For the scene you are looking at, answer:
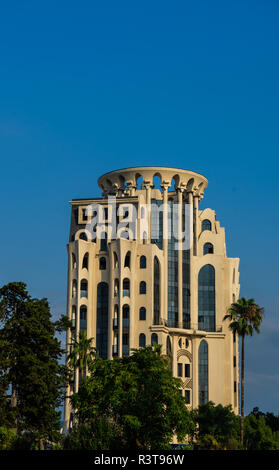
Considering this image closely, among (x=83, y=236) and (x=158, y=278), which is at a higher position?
(x=83, y=236)

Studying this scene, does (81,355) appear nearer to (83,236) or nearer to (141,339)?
(141,339)

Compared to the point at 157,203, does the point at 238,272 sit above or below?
below

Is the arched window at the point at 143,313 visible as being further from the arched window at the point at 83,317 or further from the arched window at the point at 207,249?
the arched window at the point at 207,249

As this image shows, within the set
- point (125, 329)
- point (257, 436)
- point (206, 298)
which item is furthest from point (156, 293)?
point (257, 436)

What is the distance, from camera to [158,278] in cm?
Result: 10162

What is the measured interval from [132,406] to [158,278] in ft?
138

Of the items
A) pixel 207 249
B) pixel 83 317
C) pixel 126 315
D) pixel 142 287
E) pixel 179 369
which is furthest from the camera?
pixel 207 249

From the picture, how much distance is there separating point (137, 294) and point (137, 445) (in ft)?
137

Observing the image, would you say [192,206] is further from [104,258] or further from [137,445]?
[137,445]

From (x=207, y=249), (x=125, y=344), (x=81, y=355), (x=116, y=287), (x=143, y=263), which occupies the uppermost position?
(x=207, y=249)

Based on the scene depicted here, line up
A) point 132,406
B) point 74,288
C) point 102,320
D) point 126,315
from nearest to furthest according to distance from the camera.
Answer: point 132,406 < point 126,315 < point 102,320 < point 74,288

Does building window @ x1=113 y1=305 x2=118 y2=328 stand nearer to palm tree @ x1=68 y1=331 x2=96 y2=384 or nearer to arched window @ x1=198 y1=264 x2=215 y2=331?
palm tree @ x1=68 y1=331 x2=96 y2=384
